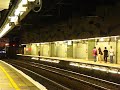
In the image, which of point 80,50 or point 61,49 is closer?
point 80,50

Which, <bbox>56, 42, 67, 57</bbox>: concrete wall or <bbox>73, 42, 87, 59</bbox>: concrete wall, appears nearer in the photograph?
<bbox>73, 42, 87, 59</bbox>: concrete wall

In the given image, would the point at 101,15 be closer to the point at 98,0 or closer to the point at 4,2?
the point at 98,0

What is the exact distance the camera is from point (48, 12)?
28.0 meters

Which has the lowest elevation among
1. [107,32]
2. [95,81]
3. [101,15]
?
[95,81]

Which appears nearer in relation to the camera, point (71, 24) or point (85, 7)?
point (85, 7)

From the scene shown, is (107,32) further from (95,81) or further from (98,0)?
(95,81)

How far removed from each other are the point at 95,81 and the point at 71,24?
1392 cm

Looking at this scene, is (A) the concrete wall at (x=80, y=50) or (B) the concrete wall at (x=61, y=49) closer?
(A) the concrete wall at (x=80, y=50)

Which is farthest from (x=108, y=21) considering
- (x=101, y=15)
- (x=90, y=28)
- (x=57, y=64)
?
(x=57, y=64)

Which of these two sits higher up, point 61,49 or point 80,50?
point 61,49

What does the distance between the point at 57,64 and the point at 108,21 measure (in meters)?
12.6

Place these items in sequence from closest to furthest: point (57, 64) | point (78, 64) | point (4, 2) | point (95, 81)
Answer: point (4, 2) < point (95, 81) < point (78, 64) < point (57, 64)

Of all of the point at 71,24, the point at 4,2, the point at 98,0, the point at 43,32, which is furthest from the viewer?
the point at 43,32

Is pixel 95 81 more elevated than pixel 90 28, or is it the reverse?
pixel 90 28
